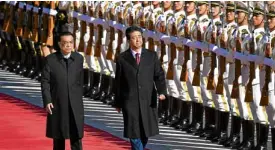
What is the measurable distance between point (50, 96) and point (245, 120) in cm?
295

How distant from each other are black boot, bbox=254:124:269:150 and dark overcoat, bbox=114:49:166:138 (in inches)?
76.3

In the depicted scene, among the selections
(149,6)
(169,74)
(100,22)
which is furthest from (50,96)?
(100,22)

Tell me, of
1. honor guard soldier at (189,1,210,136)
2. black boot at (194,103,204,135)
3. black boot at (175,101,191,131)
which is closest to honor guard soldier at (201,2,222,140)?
honor guard soldier at (189,1,210,136)

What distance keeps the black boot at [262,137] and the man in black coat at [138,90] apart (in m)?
1.93

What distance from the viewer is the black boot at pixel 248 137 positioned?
49.6 feet

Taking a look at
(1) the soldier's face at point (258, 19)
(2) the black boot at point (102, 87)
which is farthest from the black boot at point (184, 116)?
(2) the black boot at point (102, 87)

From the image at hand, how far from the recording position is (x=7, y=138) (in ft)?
52.5

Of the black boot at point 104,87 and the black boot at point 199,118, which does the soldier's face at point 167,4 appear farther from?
the black boot at point 104,87

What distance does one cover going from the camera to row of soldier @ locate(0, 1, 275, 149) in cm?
1495

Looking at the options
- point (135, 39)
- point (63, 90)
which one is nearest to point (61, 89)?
point (63, 90)

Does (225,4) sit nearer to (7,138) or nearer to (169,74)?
(169,74)

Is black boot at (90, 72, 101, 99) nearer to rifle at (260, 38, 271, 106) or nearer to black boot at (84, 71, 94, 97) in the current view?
black boot at (84, 71, 94, 97)

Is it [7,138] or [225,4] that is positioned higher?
[225,4]

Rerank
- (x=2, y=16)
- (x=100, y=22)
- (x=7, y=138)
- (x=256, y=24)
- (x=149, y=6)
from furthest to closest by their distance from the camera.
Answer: (x=2, y=16) < (x=100, y=22) < (x=149, y=6) < (x=7, y=138) < (x=256, y=24)
